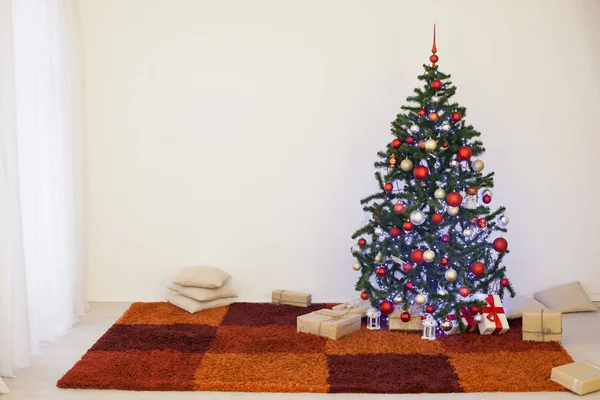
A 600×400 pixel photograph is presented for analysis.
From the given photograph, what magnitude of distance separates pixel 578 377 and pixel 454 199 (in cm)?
116

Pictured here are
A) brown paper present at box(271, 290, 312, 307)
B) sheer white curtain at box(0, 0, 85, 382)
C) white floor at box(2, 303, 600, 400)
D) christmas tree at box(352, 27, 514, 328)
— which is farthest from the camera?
brown paper present at box(271, 290, 312, 307)

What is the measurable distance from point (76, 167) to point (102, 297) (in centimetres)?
96

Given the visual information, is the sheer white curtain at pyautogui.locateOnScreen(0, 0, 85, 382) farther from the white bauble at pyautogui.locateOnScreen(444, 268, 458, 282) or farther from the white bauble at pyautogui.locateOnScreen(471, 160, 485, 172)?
the white bauble at pyautogui.locateOnScreen(471, 160, 485, 172)

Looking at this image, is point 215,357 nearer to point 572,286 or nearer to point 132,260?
point 132,260

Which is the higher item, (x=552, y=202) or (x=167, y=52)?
(x=167, y=52)

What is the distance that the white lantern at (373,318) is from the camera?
4125 mm

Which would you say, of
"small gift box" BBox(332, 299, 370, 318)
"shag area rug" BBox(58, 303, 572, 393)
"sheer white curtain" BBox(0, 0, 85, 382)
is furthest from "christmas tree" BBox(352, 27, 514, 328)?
"sheer white curtain" BBox(0, 0, 85, 382)

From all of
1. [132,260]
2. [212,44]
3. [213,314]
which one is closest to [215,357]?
[213,314]

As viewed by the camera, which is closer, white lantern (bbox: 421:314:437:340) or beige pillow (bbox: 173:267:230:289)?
white lantern (bbox: 421:314:437:340)

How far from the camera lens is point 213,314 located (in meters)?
4.46

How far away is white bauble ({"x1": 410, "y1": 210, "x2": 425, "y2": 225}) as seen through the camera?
3.91m

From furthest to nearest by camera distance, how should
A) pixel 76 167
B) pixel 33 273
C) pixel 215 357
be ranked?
pixel 76 167, pixel 33 273, pixel 215 357

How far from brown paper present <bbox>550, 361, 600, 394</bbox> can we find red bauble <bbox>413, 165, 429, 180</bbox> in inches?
49.1

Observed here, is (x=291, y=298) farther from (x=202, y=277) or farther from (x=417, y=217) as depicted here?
(x=417, y=217)
